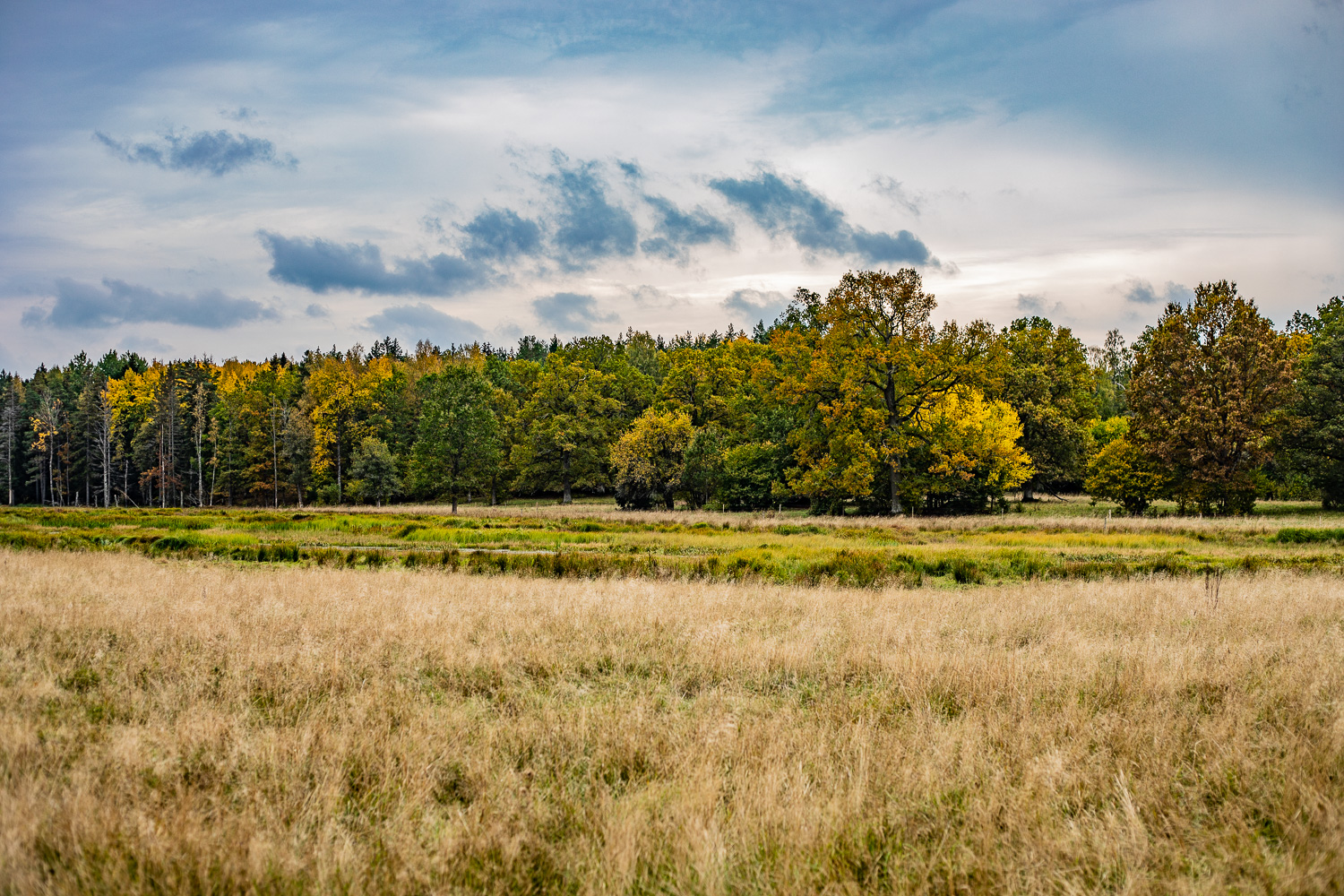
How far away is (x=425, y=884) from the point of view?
3.92 metres

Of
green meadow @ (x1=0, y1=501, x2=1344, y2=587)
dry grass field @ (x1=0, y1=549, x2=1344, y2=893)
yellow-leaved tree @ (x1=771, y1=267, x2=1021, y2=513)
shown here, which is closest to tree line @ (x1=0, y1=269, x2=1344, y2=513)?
yellow-leaved tree @ (x1=771, y1=267, x2=1021, y2=513)

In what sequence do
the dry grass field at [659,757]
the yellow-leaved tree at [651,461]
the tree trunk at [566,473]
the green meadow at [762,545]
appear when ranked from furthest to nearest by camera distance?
the tree trunk at [566,473] < the yellow-leaved tree at [651,461] < the green meadow at [762,545] < the dry grass field at [659,757]

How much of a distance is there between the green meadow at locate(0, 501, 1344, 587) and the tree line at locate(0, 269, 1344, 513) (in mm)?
5500

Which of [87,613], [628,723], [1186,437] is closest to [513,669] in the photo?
[628,723]

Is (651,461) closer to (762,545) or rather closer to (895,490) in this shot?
(895,490)

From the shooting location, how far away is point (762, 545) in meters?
28.4

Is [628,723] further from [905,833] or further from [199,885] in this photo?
[199,885]

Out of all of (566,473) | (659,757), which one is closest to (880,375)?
(566,473)

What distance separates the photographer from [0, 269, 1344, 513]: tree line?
146 feet

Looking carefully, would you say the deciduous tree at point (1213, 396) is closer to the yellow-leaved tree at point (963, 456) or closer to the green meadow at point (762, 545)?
the green meadow at point (762, 545)

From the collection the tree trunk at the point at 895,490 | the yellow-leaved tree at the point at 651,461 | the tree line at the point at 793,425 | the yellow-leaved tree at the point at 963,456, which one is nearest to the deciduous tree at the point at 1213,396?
the tree line at the point at 793,425

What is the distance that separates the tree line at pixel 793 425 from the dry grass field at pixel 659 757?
36.3 metres

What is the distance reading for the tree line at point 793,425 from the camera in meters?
44.5

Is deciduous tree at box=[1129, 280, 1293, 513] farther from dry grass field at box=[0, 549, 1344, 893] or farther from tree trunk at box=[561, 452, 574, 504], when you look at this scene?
tree trunk at box=[561, 452, 574, 504]
